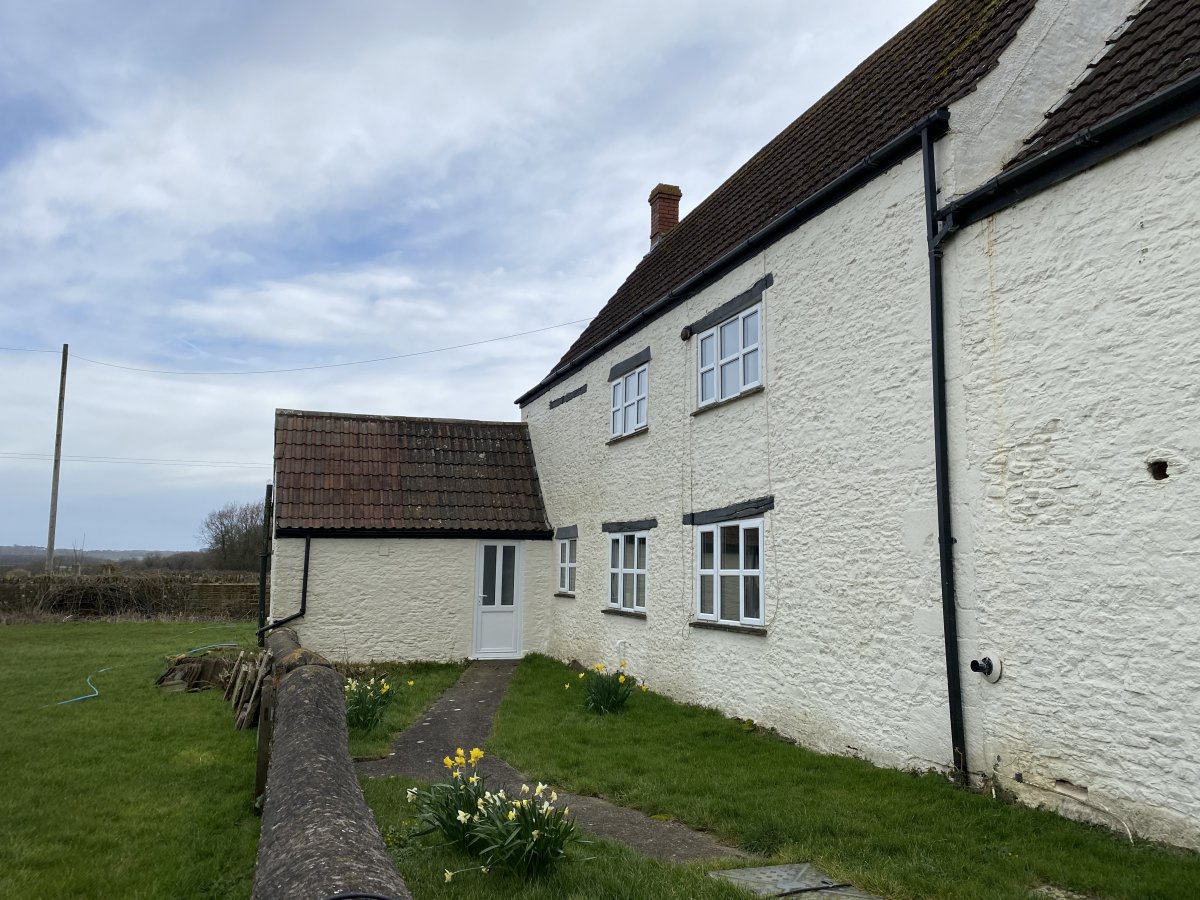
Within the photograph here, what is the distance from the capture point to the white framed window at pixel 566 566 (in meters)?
17.0

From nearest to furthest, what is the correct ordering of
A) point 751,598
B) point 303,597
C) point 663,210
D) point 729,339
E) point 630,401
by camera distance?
point 751,598
point 729,339
point 630,401
point 303,597
point 663,210

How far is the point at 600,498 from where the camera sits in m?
15.6

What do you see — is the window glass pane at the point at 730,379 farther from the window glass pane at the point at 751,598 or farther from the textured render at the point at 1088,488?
the textured render at the point at 1088,488

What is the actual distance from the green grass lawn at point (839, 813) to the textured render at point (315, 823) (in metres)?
2.78

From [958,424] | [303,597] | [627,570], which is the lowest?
[303,597]

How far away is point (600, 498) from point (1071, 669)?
32.8 ft

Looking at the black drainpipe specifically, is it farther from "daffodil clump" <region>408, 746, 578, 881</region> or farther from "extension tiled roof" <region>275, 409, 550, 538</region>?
"daffodil clump" <region>408, 746, 578, 881</region>

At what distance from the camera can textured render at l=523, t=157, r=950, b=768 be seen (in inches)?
308

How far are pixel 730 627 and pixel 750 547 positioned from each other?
104 centimetres

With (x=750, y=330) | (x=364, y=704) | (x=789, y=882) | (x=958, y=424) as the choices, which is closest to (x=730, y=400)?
(x=750, y=330)

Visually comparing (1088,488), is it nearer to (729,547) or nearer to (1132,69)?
(1132,69)

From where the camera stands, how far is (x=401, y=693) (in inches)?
525

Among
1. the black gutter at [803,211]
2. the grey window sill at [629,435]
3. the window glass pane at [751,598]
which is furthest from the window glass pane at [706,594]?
the black gutter at [803,211]

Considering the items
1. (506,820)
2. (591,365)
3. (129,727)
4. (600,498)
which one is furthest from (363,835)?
(591,365)
